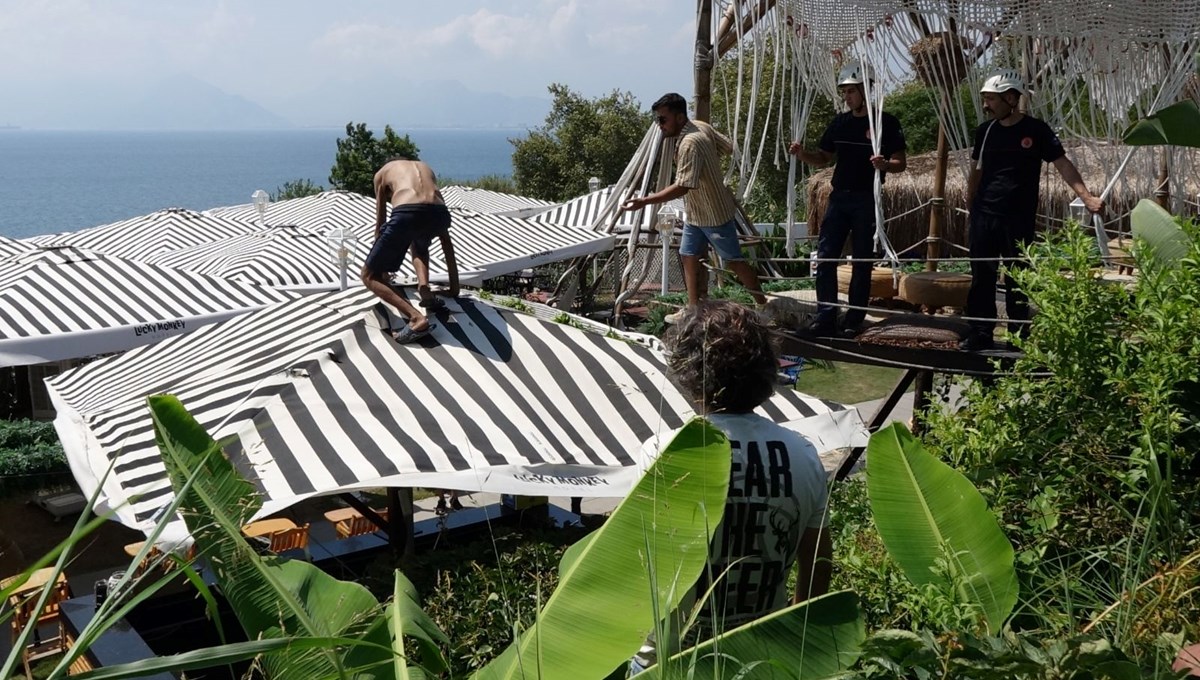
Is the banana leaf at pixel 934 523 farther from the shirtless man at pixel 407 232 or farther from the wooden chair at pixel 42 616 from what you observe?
the wooden chair at pixel 42 616

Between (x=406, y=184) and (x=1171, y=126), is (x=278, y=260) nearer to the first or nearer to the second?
(x=406, y=184)

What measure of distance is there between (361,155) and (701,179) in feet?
79.9

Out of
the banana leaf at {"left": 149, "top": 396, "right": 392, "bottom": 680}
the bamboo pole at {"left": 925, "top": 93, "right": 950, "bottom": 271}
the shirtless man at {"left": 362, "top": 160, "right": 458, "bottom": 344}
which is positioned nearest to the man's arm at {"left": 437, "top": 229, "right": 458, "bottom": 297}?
the shirtless man at {"left": 362, "top": 160, "right": 458, "bottom": 344}

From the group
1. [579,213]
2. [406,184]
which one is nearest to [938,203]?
[406,184]

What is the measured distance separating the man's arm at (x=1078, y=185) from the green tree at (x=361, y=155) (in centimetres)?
2429

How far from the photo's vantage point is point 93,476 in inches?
207

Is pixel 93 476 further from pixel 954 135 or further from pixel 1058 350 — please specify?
pixel 954 135

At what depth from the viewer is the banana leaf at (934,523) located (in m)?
2.67

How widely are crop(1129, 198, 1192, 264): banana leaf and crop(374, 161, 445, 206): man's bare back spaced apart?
3.92 m

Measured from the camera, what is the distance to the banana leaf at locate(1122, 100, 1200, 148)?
3223 mm

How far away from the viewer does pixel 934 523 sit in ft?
9.02

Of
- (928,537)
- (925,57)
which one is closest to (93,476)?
(928,537)

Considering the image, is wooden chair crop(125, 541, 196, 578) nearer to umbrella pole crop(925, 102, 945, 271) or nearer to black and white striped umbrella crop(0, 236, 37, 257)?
umbrella pole crop(925, 102, 945, 271)

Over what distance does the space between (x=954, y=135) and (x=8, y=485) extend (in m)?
7.74
